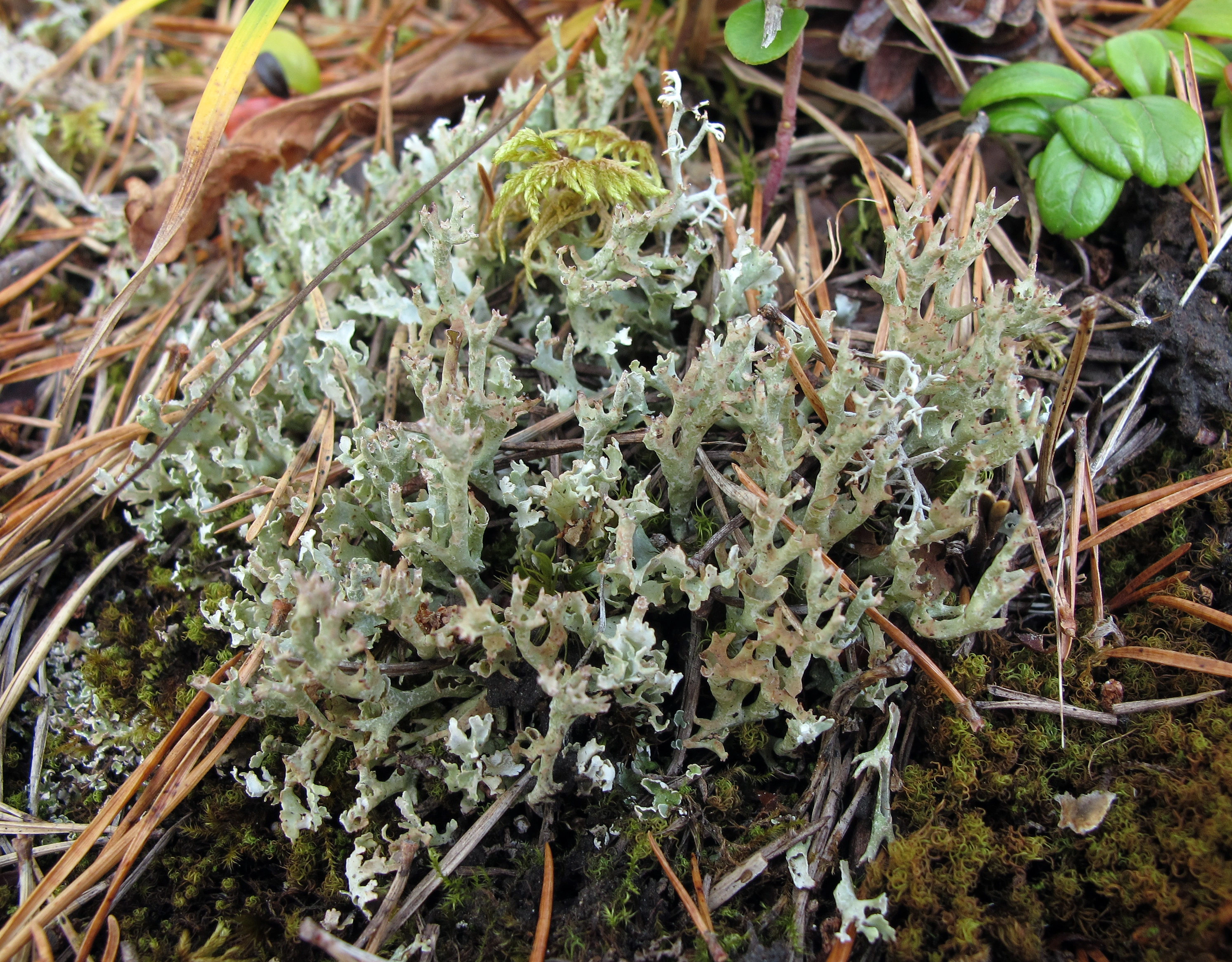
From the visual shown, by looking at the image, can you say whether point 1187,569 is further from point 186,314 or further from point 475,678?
point 186,314

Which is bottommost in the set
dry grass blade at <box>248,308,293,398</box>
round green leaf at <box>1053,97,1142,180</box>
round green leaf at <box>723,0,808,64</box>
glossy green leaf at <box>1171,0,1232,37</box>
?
round green leaf at <box>1053,97,1142,180</box>

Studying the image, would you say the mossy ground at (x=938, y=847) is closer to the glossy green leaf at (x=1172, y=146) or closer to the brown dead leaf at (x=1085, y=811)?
the brown dead leaf at (x=1085, y=811)

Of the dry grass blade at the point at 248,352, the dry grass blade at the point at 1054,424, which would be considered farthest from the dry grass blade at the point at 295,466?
the dry grass blade at the point at 1054,424

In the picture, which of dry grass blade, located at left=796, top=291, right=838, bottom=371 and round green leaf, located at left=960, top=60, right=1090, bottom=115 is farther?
round green leaf, located at left=960, top=60, right=1090, bottom=115

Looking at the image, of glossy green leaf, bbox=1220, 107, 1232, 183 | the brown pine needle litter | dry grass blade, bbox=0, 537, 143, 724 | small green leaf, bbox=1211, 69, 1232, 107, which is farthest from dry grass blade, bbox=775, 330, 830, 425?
dry grass blade, bbox=0, 537, 143, 724

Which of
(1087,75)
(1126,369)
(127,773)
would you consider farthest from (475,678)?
(1087,75)

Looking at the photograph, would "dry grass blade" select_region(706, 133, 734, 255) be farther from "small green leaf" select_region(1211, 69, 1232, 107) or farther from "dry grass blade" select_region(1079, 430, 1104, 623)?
"small green leaf" select_region(1211, 69, 1232, 107)
